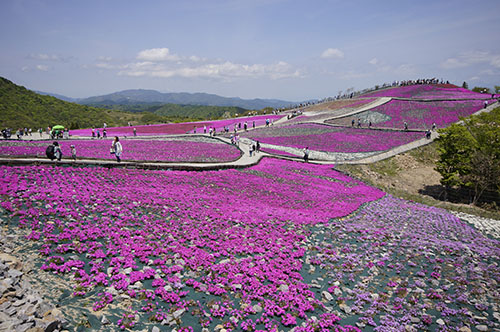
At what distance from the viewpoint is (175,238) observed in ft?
45.6

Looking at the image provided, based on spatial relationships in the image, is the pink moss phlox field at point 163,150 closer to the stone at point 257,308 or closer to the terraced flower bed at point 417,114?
the stone at point 257,308

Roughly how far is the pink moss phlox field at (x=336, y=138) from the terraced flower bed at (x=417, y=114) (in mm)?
8900

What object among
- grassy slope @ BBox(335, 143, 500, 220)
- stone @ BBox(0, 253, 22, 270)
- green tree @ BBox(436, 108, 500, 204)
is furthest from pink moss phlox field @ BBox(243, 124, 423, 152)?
stone @ BBox(0, 253, 22, 270)

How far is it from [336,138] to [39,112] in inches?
4814

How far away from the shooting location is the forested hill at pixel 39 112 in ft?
327

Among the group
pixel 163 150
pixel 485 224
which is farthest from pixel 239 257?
pixel 163 150

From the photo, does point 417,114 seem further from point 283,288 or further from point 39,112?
point 39,112

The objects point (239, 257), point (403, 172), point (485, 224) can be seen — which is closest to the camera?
point (239, 257)

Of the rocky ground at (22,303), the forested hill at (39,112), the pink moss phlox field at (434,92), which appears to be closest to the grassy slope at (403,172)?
the rocky ground at (22,303)

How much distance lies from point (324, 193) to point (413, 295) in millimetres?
14968

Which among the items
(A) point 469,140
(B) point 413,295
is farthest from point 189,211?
(A) point 469,140

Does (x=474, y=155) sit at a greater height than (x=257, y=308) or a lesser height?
greater

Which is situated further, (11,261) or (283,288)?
(283,288)

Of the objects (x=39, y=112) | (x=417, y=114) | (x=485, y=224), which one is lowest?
(x=485, y=224)
